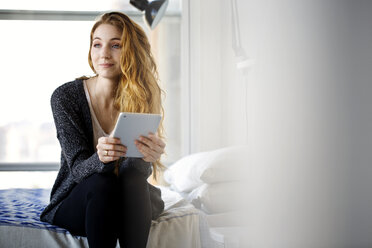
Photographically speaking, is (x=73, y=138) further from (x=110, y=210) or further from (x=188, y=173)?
(x=188, y=173)

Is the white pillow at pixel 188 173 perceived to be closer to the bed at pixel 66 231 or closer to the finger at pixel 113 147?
the bed at pixel 66 231

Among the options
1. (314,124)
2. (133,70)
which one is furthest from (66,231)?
(314,124)

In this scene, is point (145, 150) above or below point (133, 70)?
below

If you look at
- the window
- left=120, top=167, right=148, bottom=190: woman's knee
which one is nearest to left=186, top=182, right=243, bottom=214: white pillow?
left=120, top=167, right=148, bottom=190: woman's knee

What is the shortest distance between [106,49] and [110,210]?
1.39 feet

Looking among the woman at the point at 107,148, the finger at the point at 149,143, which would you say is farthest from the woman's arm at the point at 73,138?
the finger at the point at 149,143

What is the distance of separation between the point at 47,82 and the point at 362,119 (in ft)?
3.35

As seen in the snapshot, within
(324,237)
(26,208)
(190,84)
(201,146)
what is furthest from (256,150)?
(190,84)

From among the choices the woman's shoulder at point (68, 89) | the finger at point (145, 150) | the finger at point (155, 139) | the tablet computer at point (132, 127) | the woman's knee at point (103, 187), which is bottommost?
the woman's knee at point (103, 187)

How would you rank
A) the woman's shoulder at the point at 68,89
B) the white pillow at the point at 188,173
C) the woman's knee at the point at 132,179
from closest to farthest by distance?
the woman's knee at the point at 132,179, the woman's shoulder at the point at 68,89, the white pillow at the point at 188,173

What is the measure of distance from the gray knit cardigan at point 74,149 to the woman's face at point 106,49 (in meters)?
0.08

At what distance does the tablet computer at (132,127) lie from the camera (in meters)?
0.75

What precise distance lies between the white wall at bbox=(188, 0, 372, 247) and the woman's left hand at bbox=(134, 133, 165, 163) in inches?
10.4

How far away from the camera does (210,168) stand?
1.19m
